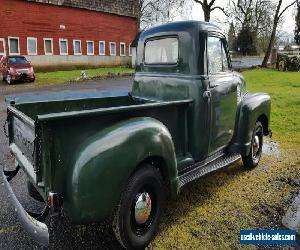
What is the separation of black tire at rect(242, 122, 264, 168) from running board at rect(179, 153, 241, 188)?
1.60 ft

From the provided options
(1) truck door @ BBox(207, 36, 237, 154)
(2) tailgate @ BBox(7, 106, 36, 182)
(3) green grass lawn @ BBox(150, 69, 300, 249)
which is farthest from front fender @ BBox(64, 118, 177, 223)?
(1) truck door @ BBox(207, 36, 237, 154)

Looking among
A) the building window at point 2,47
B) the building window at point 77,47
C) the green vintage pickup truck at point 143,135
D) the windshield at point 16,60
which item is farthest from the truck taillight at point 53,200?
the building window at point 77,47

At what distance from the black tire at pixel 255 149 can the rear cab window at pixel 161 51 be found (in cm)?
179

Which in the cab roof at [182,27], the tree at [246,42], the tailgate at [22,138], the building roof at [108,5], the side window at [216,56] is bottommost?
the tailgate at [22,138]

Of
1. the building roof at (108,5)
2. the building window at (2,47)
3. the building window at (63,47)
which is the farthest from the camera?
the building window at (63,47)

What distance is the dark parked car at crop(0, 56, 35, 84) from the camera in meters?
19.6

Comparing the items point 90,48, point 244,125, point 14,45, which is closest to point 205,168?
point 244,125

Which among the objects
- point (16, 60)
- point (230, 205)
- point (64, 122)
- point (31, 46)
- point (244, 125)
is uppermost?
point (31, 46)

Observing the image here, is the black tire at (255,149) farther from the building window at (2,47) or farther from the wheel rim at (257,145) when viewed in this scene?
the building window at (2,47)

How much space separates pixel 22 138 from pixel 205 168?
2212 mm

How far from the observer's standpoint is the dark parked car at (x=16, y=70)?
64.3 feet

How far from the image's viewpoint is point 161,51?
15.6 ft

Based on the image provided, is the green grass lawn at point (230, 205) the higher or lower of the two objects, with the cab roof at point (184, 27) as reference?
lower

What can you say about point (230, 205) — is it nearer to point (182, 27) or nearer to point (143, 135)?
point (143, 135)
